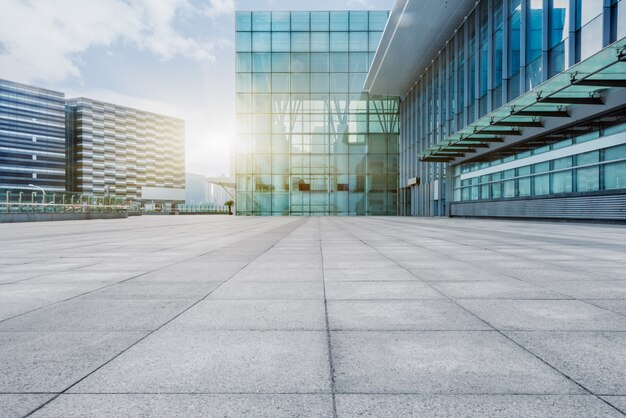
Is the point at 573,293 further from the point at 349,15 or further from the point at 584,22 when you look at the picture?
the point at 349,15

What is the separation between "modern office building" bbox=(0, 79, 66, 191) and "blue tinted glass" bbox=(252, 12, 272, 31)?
290ft

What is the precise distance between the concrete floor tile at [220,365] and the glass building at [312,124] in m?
38.7

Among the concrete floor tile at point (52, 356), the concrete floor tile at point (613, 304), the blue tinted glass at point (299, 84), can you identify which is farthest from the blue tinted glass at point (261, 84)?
the concrete floor tile at point (52, 356)

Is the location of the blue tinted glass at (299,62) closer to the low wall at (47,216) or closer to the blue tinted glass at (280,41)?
the blue tinted glass at (280,41)

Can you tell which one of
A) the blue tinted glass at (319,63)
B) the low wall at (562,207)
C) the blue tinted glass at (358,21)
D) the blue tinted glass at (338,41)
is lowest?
Answer: the low wall at (562,207)

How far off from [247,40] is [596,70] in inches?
1431

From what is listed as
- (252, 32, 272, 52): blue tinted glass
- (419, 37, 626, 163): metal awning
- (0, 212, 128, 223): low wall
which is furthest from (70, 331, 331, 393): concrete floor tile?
(252, 32, 272, 52): blue tinted glass

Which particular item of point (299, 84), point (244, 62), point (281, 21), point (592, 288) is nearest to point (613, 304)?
point (592, 288)

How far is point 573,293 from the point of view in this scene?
12.7 ft

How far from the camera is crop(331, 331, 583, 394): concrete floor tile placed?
6.18ft

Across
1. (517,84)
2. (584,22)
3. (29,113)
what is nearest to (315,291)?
(584,22)

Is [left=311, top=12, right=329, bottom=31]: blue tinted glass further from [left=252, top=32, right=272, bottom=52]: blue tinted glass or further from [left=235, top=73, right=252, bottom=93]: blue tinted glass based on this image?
[left=235, top=73, right=252, bottom=93]: blue tinted glass

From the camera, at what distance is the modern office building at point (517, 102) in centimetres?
1481

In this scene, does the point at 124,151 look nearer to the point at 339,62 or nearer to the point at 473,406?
the point at 339,62
